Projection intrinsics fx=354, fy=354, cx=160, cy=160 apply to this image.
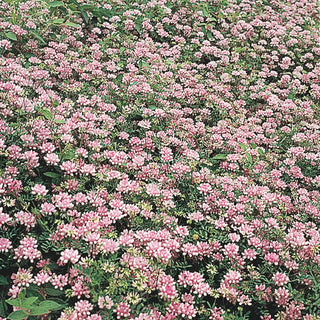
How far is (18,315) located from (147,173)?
1.55 metres

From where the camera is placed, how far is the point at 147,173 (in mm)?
3109

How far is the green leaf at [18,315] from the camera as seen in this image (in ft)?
6.20

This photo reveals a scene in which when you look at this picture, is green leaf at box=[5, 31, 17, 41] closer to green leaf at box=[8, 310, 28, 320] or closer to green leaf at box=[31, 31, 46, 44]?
green leaf at box=[31, 31, 46, 44]

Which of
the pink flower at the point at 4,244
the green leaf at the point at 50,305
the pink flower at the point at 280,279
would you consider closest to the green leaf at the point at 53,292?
the green leaf at the point at 50,305

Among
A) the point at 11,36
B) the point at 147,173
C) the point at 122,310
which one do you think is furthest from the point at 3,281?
the point at 11,36

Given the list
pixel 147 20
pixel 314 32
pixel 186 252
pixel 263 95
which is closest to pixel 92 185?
pixel 186 252

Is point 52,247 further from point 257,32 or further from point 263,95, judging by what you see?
point 257,32

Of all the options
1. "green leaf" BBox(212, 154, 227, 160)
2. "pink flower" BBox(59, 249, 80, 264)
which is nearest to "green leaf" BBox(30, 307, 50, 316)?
"pink flower" BBox(59, 249, 80, 264)

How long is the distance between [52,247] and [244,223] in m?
1.47

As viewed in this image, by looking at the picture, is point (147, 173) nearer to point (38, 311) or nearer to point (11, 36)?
point (38, 311)

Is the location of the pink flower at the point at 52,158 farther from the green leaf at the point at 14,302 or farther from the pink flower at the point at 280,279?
the pink flower at the point at 280,279

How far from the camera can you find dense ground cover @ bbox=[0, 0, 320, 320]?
2.24 metres

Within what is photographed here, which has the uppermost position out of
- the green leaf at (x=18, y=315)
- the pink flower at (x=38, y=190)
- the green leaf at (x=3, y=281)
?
the pink flower at (x=38, y=190)

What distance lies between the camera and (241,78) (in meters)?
5.22
